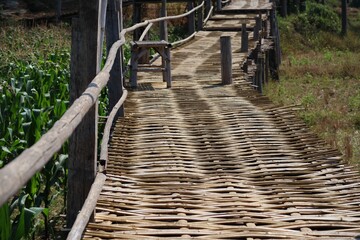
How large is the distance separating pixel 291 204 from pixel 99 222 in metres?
1.19

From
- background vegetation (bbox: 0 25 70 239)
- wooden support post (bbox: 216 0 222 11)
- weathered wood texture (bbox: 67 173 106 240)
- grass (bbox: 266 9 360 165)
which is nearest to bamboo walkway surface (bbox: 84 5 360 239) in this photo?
weathered wood texture (bbox: 67 173 106 240)

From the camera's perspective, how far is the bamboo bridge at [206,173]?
433cm

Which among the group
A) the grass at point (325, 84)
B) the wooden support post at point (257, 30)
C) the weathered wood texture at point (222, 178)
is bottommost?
the grass at point (325, 84)

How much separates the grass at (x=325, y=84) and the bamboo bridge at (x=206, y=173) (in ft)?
7.44

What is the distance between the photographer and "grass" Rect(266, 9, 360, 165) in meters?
11.8

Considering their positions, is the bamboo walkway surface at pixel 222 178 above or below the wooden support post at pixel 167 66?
below

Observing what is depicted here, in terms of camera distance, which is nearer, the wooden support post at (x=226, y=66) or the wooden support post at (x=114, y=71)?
the wooden support post at (x=114, y=71)

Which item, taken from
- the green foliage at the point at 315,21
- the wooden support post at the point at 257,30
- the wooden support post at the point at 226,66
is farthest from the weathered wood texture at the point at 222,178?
the green foliage at the point at 315,21

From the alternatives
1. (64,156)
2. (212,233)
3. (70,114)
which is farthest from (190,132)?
(70,114)

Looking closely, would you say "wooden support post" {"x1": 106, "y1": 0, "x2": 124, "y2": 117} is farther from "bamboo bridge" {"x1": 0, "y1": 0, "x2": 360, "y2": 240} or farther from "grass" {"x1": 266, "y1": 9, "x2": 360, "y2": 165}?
"grass" {"x1": 266, "y1": 9, "x2": 360, "y2": 165}

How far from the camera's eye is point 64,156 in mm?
6230

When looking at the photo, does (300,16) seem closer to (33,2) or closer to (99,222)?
(33,2)

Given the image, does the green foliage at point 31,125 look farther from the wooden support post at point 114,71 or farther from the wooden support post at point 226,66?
the wooden support post at point 226,66

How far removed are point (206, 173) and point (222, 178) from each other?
0.22m
